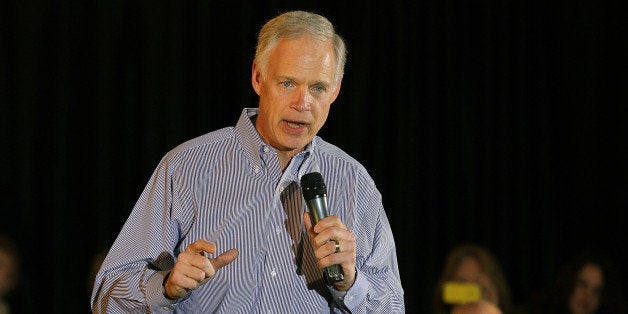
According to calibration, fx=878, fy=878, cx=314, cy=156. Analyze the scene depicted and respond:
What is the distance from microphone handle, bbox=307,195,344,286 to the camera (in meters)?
1.76

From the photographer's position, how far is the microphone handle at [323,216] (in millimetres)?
1764

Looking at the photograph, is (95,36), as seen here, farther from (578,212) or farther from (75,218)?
(578,212)

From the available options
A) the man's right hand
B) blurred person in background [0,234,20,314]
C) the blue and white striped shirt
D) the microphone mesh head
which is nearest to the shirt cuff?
the blue and white striped shirt

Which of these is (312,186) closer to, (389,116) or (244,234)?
(244,234)

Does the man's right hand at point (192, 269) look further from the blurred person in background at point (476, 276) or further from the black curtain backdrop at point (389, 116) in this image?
the black curtain backdrop at point (389, 116)

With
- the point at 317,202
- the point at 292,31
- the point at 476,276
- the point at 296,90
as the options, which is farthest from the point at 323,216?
the point at 476,276

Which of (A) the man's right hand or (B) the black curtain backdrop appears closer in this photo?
(A) the man's right hand

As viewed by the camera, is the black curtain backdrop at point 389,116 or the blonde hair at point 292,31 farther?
the black curtain backdrop at point 389,116

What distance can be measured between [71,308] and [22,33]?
4.41 ft

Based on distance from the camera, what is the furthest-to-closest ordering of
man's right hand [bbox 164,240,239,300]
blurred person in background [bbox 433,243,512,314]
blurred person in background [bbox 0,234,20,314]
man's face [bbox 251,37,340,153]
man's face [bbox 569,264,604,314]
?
1. man's face [bbox 569,264,604,314]
2. blurred person in background [bbox 0,234,20,314]
3. blurred person in background [bbox 433,243,512,314]
4. man's face [bbox 251,37,340,153]
5. man's right hand [bbox 164,240,239,300]

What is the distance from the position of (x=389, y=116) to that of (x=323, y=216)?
3038 millimetres

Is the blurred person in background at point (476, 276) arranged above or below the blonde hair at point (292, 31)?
below

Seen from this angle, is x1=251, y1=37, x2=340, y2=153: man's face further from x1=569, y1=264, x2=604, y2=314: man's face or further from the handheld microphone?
x1=569, y1=264, x2=604, y2=314: man's face

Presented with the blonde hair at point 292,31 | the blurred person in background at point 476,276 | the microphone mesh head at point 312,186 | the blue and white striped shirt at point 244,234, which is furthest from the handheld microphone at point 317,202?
the blurred person in background at point 476,276
